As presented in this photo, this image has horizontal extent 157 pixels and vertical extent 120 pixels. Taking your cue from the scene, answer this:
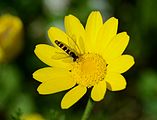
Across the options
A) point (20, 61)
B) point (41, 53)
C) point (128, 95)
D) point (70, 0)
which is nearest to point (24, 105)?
point (20, 61)

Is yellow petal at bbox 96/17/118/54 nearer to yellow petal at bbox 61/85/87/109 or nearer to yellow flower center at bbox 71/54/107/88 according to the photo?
yellow flower center at bbox 71/54/107/88

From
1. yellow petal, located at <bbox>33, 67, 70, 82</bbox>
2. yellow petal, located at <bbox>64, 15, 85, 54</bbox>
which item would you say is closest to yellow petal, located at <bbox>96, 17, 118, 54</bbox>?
yellow petal, located at <bbox>64, 15, 85, 54</bbox>

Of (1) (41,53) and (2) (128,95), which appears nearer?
(1) (41,53)

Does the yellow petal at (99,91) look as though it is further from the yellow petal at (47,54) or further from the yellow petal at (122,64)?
the yellow petal at (47,54)

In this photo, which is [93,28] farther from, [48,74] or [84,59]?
[48,74]

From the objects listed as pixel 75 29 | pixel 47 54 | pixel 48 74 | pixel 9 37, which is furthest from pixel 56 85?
pixel 9 37

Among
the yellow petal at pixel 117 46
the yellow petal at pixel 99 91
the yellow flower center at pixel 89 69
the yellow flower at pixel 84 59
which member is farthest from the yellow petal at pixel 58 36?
the yellow petal at pixel 99 91

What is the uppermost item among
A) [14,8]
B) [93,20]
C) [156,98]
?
[14,8]

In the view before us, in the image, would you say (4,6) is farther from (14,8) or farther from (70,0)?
(70,0)
